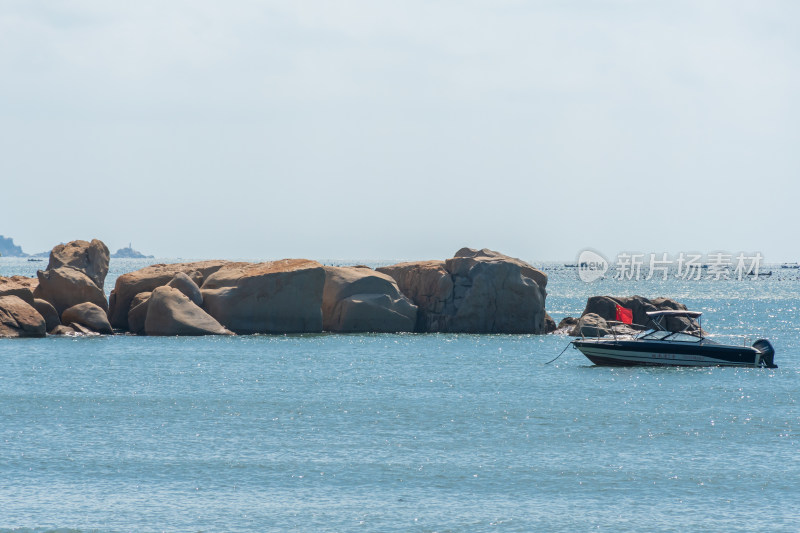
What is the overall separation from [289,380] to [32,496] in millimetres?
19562

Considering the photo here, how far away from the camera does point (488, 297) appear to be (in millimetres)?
59406

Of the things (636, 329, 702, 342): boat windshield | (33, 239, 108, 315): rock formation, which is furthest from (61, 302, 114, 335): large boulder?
(636, 329, 702, 342): boat windshield

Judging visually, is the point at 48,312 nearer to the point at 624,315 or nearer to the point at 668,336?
the point at 624,315

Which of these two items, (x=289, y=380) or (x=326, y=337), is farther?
(x=326, y=337)

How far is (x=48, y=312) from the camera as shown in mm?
53562

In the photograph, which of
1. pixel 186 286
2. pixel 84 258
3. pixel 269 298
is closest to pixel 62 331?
pixel 84 258

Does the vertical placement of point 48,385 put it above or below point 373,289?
below

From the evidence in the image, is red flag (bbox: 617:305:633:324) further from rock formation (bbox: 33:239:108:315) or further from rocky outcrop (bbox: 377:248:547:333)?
rock formation (bbox: 33:239:108:315)

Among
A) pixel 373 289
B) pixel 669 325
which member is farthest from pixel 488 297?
pixel 669 325

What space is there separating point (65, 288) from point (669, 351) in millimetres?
32258

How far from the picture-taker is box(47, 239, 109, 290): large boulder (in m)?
56.7

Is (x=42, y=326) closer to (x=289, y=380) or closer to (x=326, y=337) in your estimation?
(x=326, y=337)

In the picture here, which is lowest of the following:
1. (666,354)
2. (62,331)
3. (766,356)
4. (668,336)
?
(62,331)

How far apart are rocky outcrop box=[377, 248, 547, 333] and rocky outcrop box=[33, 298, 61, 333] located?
2132 cm
